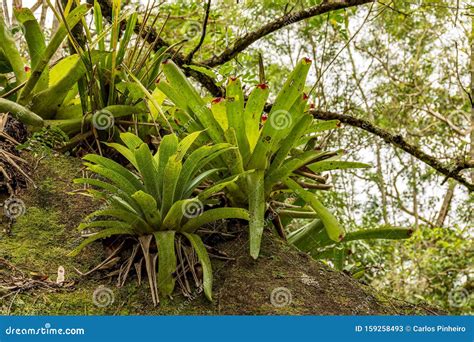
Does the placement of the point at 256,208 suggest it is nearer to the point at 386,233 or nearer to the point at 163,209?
the point at 163,209

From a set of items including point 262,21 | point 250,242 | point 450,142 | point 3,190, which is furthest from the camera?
point 450,142

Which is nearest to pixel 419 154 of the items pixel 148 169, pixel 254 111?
pixel 254 111

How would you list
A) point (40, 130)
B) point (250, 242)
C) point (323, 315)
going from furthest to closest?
1. point (40, 130)
2. point (250, 242)
3. point (323, 315)

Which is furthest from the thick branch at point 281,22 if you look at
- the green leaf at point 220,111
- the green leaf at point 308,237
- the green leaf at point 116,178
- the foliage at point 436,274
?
the foliage at point 436,274

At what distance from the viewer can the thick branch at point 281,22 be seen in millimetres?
2598

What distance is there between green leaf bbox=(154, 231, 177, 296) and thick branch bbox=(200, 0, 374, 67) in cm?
135

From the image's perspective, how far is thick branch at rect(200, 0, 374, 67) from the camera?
260 centimetres

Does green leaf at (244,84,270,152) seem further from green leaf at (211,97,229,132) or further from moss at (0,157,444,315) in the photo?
moss at (0,157,444,315)

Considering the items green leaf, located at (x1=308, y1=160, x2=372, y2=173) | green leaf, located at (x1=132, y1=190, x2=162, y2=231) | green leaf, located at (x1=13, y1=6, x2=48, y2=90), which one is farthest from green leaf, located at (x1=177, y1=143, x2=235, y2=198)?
green leaf, located at (x1=13, y1=6, x2=48, y2=90)

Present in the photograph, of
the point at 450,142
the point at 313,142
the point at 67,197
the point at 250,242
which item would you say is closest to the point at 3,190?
the point at 67,197

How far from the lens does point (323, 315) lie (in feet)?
5.28

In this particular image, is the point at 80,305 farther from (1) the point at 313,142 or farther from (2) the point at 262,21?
(2) the point at 262,21

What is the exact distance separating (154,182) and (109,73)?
830 mm

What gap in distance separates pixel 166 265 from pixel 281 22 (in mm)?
1464
